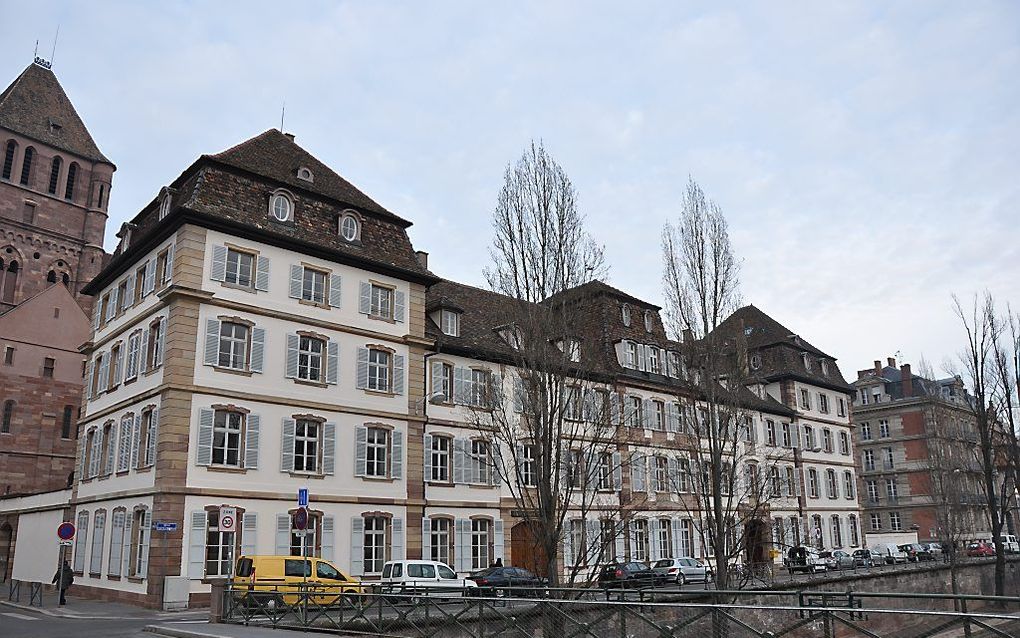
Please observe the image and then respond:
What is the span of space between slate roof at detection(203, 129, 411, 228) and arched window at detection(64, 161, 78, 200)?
1606 inches

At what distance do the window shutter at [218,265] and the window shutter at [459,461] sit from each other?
1145 centimetres

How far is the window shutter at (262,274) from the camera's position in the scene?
27.7m

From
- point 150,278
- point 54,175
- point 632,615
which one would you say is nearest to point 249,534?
point 150,278

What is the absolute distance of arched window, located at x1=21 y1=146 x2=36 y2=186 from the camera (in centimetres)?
6191

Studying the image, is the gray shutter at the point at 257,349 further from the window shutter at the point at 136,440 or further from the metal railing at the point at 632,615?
the metal railing at the point at 632,615

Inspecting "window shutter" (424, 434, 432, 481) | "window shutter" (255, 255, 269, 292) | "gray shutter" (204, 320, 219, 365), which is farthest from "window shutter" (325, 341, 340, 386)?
"window shutter" (424, 434, 432, 481)

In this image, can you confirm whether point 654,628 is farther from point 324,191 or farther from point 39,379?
point 39,379

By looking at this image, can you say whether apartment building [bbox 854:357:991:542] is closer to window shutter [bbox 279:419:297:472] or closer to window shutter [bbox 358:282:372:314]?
window shutter [bbox 358:282:372:314]

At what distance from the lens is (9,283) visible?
193 ft

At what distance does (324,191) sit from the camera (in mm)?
31125

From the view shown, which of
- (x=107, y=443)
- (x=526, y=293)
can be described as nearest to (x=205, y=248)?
(x=107, y=443)

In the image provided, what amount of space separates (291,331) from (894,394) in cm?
5954

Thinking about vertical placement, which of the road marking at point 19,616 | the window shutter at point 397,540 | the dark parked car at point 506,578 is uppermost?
the window shutter at point 397,540

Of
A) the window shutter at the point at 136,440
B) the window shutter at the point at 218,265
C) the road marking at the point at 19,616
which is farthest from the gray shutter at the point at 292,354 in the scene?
the road marking at the point at 19,616
